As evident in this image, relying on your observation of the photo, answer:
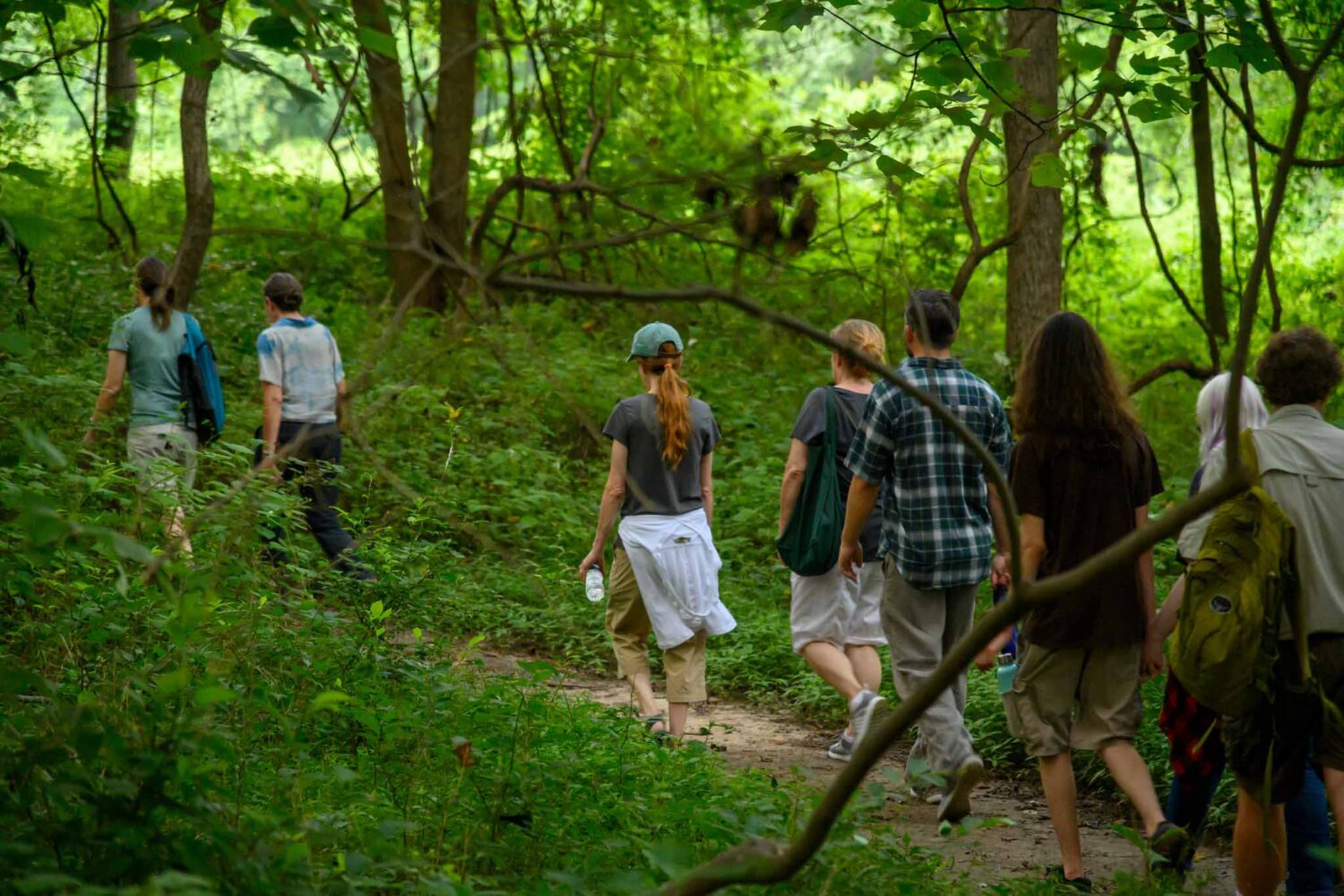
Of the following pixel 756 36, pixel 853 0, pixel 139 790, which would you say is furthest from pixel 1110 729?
pixel 756 36

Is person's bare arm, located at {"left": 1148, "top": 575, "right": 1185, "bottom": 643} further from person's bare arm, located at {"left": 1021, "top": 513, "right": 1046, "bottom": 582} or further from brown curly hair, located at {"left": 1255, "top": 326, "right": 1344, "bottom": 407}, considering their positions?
brown curly hair, located at {"left": 1255, "top": 326, "right": 1344, "bottom": 407}

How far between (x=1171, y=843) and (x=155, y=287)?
6.75 meters

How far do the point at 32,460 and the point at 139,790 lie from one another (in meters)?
4.12

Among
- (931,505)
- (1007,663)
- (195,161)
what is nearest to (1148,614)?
(1007,663)

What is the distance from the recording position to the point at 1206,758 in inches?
Result: 185

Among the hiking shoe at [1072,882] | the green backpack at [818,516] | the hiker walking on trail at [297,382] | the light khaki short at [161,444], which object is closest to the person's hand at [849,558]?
the green backpack at [818,516]

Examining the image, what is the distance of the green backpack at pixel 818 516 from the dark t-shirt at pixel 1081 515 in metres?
1.40

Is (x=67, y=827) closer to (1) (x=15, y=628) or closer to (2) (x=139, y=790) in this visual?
(2) (x=139, y=790)

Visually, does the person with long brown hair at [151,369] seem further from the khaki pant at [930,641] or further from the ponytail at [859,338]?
the khaki pant at [930,641]

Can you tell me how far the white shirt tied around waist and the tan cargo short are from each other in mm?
1963

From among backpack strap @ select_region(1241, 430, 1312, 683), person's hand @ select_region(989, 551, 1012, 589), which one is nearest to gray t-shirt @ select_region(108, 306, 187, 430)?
person's hand @ select_region(989, 551, 1012, 589)

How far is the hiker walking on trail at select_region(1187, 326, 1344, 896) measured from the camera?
406cm

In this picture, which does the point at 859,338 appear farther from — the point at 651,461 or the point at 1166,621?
the point at 1166,621

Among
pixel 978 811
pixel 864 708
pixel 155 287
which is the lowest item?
pixel 978 811
